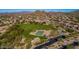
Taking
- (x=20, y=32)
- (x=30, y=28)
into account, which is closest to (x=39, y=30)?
(x=30, y=28)

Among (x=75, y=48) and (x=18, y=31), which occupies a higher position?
(x=18, y=31)

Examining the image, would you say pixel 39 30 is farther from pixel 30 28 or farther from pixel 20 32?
pixel 20 32

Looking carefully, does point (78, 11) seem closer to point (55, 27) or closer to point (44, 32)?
point (55, 27)

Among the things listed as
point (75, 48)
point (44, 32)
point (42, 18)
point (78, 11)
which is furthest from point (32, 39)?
point (78, 11)

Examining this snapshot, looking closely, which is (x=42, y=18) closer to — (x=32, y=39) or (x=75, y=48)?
(x=32, y=39)
